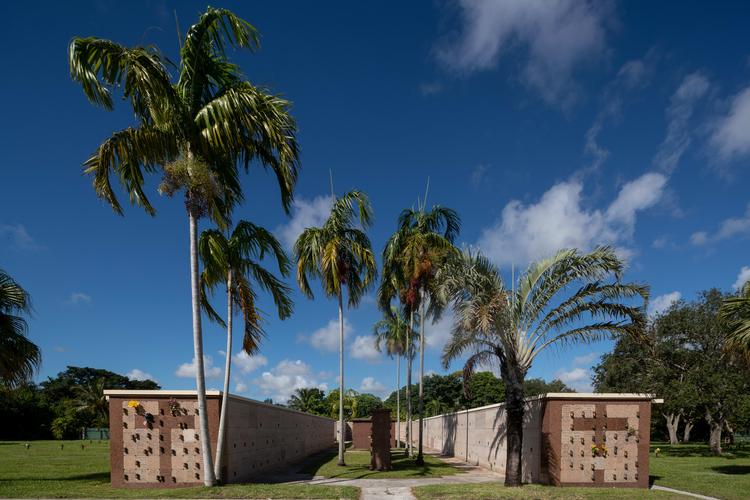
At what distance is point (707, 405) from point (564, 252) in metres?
23.7

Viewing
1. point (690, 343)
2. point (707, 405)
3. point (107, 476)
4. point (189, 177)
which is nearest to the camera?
point (189, 177)

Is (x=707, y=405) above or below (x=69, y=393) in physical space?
above

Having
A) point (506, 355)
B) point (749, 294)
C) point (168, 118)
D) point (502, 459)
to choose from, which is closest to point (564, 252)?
point (506, 355)

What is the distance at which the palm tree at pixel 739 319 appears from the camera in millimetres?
15852

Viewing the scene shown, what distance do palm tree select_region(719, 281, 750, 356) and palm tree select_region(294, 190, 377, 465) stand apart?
11.9 metres

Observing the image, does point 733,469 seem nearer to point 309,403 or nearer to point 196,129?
point 196,129

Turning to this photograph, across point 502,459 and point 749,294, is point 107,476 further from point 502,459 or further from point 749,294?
point 749,294

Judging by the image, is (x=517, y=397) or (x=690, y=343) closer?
(x=517, y=397)

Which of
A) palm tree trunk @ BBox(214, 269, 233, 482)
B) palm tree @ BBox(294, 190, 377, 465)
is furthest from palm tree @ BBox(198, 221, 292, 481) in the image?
palm tree @ BBox(294, 190, 377, 465)

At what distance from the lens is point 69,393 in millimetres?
75938

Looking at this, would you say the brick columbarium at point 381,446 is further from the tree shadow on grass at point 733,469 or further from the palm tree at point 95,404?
the palm tree at point 95,404

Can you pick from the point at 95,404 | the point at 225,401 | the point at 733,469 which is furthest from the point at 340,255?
the point at 95,404

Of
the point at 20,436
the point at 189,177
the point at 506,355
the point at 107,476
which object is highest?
the point at 189,177

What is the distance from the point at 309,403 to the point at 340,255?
52540 mm
